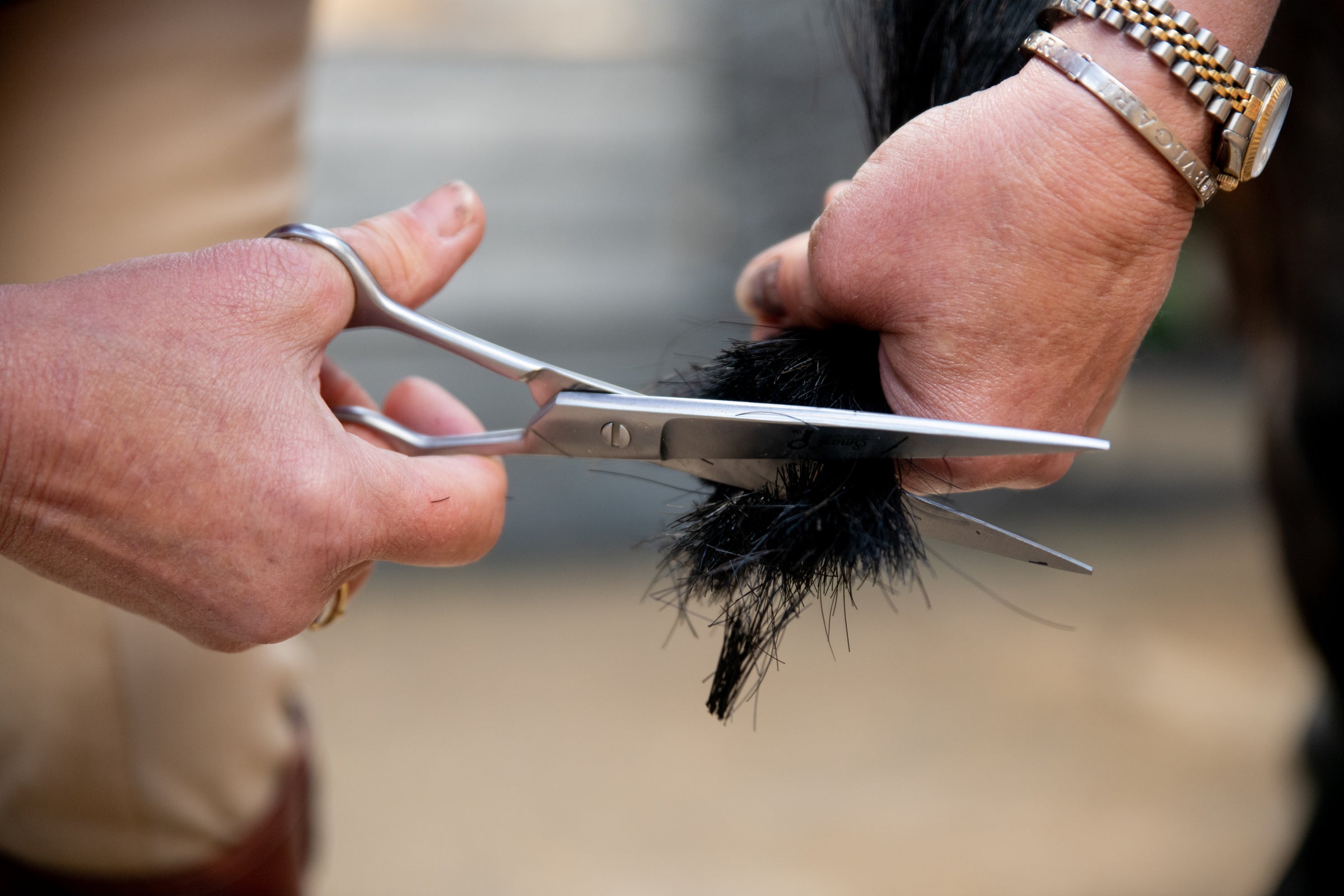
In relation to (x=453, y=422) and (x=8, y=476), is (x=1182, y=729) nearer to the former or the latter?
(x=453, y=422)

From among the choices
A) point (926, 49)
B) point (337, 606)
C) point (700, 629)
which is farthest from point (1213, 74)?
point (700, 629)

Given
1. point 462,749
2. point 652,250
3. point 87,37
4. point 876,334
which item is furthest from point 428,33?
point 876,334

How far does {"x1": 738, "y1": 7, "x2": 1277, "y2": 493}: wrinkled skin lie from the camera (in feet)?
1.67

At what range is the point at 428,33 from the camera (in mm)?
1833

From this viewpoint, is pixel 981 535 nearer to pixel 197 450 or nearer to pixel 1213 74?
pixel 1213 74

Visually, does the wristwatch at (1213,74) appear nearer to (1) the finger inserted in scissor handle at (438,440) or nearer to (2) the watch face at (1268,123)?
(2) the watch face at (1268,123)

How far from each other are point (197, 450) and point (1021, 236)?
0.45 m

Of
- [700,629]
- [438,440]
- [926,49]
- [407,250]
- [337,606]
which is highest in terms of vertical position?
[926,49]

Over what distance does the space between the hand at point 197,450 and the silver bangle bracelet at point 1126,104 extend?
16.6 inches

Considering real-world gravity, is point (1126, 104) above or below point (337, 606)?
above

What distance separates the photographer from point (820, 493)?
1.93ft

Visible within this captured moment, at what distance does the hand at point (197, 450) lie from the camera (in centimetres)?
48

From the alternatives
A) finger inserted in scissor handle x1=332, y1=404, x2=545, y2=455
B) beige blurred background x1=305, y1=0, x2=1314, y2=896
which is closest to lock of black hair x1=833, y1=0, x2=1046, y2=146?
finger inserted in scissor handle x1=332, y1=404, x2=545, y2=455

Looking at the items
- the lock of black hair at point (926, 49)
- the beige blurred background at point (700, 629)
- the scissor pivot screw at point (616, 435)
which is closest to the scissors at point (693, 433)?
the scissor pivot screw at point (616, 435)
